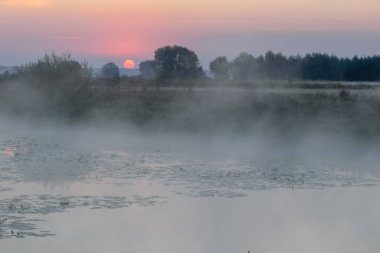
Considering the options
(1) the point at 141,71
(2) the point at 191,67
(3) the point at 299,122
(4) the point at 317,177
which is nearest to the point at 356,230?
(4) the point at 317,177

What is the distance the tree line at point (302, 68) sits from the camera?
60656 mm

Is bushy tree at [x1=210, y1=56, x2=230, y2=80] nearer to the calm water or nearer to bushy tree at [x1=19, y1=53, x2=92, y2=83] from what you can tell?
bushy tree at [x1=19, y1=53, x2=92, y2=83]

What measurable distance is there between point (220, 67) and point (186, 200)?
6584 cm

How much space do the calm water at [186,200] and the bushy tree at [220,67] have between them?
53.3 meters

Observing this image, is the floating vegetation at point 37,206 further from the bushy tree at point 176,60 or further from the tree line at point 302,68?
the bushy tree at point 176,60

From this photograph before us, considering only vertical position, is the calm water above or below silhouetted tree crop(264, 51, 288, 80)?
below

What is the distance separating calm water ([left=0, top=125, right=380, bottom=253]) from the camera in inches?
480

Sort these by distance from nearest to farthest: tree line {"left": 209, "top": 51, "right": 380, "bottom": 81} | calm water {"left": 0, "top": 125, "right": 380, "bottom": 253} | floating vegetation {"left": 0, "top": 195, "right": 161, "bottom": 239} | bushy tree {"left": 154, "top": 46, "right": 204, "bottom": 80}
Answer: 1. calm water {"left": 0, "top": 125, "right": 380, "bottom": 253}
2. floating vegetation {"left": 0, "top": 195, "right": 161, "bottom": 239}
3. tree line {"left": 209, "top": 51, "right": 380, "bottom": 81}
4. bushy tree {"left": 154, "top": 46, "right": 204, "bottom": 80}

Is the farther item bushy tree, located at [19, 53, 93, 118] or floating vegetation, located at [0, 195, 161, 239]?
bushy tree, located at [19, 53, 93, 118]

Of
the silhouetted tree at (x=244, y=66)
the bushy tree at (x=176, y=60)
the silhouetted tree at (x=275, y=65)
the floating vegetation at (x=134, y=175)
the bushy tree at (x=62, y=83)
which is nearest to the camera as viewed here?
the floating vegetation at (x=134, y=175)

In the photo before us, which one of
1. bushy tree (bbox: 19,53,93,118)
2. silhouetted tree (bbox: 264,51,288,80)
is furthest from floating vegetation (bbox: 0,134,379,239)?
silhouetted tree (bbox: 264,51,288,80)

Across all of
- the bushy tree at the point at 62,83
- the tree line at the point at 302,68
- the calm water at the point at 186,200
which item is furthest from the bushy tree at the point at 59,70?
the tree line at the point at 302,68

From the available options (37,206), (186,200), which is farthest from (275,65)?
(37,206)

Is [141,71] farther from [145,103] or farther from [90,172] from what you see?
[90,172]
